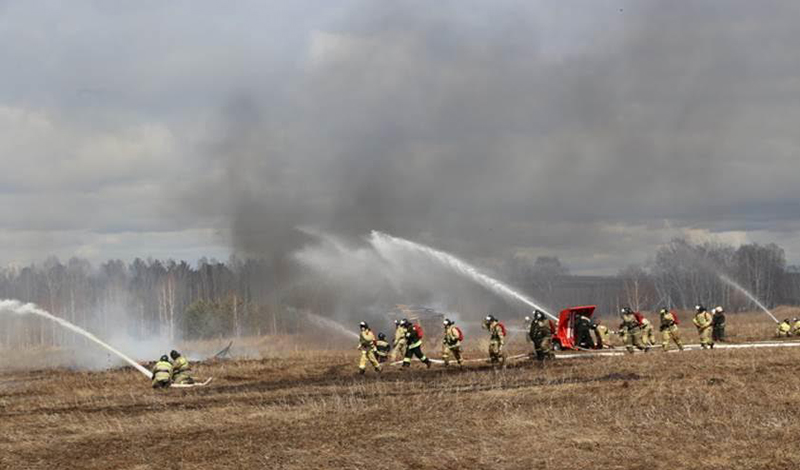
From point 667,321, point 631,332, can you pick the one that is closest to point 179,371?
point 631,332

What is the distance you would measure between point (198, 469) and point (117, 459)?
2167 millimetres

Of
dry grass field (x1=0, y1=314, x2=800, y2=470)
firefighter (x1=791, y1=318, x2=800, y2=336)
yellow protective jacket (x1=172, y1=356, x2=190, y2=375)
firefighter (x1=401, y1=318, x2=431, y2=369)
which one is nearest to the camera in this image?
dry grass field (x1=0, y1=314, x2=800, y2=470)

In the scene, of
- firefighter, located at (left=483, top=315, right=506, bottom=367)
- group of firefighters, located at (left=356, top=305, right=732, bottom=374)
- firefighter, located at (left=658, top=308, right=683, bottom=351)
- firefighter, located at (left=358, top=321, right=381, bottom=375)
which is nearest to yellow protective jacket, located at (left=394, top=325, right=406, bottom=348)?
group of firefighters, located at (left=356, top=305, right=732, bottom=374)

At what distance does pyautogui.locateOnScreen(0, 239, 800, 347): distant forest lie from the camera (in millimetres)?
79438

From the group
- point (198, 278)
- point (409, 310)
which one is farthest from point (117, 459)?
point (198, 278)

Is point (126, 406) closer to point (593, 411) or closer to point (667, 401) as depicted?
point (593, 411)

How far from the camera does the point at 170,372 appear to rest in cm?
2792

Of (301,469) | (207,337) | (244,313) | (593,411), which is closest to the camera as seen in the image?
(301,469)

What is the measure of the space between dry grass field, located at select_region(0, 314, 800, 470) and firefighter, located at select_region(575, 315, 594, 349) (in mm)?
7602

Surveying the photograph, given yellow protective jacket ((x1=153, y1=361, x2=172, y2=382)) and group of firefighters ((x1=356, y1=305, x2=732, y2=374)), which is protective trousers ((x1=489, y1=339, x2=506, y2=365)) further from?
yellow protective jacket ((x1=153, y1=361, x2=172, y2=382))

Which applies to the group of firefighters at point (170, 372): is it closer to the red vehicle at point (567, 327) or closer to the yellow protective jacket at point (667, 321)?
the red vehicle at point (567, 327)

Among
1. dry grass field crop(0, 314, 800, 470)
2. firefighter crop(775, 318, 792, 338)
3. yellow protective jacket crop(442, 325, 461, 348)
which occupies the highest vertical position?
yellow protective jacket crop(442, 325, 461, 348)

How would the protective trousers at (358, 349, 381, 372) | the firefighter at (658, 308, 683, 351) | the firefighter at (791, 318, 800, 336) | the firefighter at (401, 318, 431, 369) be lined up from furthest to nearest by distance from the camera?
the firefighter at (791, 318, 800, 336), the firefighter at (658, 308, 683, 351), the firefighter at (401, 318, 431, 369), the protective trousers at (358, 349, 381, 372)

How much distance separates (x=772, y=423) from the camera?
562 inches
